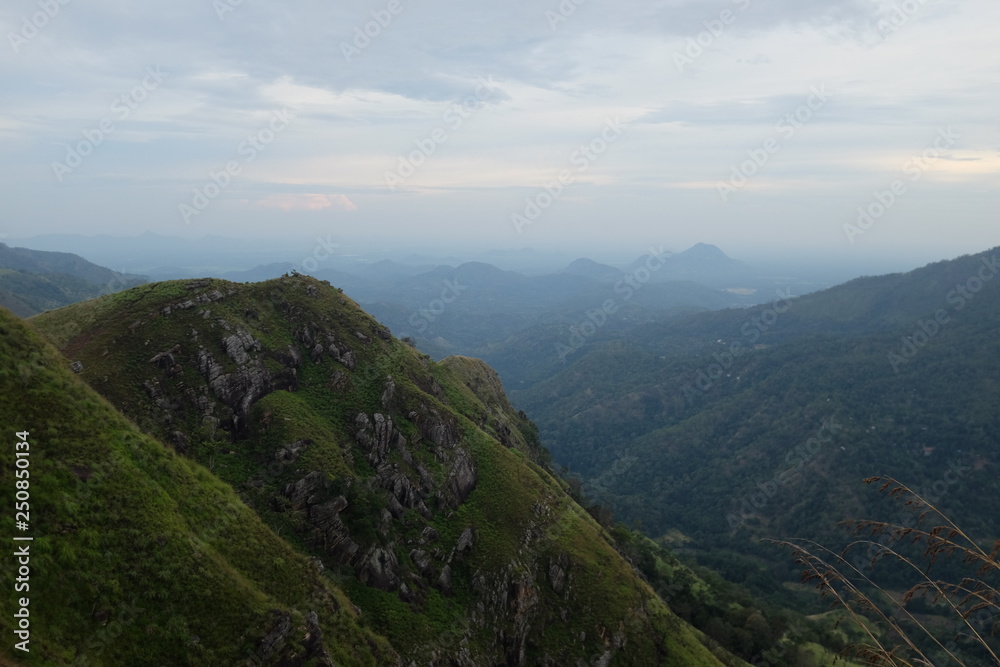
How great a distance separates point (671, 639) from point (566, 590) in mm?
10312

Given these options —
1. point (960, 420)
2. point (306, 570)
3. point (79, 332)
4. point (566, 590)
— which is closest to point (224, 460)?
point (306, 570)

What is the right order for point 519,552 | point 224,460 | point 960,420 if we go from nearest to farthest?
point 224,460, point 519,552, point 960,420

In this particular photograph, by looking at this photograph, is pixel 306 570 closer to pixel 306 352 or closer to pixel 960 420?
pixel 306 352

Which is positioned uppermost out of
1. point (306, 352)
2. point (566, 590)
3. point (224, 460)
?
point (306, 352)

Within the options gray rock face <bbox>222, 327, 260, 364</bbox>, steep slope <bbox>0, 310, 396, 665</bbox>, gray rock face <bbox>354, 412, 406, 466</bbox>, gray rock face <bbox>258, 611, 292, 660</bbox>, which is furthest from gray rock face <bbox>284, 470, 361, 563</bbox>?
gray rock face <bbox>222, 327, 260, 364</bbox>

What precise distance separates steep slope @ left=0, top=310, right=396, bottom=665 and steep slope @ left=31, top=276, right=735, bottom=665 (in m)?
6.23

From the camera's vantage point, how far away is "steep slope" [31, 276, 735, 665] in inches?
1373

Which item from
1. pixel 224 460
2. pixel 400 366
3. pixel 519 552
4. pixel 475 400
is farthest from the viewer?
pixel 475 400

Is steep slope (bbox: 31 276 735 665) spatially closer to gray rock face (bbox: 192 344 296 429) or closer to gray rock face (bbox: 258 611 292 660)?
gray rock face (bbox: 192 344 296 429)

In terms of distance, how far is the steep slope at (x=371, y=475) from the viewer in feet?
114

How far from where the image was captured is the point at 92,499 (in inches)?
882

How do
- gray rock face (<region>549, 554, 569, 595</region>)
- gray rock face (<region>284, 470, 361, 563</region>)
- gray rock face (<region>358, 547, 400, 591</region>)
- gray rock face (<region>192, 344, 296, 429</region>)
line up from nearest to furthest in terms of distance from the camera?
1. gray rock face (<region>358, 547, 400, 591</region>)
2. gray rock face (<region>284, 470, 361, 563</region>)
3. gray rock face (<region>192, 344, 296, 429</region>)
4. gray rock face (<region>549, 554, 569, 595</region>)

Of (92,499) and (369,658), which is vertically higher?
(92,499)

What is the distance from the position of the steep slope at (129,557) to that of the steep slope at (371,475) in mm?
6226
